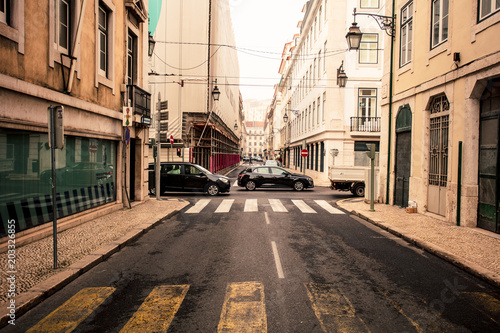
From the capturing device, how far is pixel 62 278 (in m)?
5.23

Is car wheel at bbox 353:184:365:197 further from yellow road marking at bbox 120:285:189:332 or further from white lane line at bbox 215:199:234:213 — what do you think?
yellow road marking at bbox 120:285:189:332

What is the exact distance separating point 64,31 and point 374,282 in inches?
359

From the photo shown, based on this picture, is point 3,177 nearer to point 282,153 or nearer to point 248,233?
point 248,233

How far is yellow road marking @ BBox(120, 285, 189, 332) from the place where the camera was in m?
3.89

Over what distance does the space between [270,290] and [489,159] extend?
24.1ft

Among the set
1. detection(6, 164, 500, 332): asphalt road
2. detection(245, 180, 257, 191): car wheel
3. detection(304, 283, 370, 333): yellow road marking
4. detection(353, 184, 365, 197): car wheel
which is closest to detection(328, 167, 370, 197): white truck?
detection(353, 184, 365, 197): car wheel

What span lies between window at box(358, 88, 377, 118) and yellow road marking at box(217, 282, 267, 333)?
84.4ft

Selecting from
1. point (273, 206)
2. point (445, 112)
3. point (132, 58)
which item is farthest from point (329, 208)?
point (132, 58)

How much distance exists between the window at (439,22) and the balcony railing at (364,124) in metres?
16.6

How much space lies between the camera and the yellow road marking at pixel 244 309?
3.86m

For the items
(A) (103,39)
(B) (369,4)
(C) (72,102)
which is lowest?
(C) (72,102)

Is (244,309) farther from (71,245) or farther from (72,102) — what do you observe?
(72,102)

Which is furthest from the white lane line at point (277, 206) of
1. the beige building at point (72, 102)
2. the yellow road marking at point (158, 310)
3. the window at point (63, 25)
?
the window at point (63, 25)

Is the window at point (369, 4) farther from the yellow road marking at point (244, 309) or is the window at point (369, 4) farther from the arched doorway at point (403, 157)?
the yellow road marking at point (244, 309)
